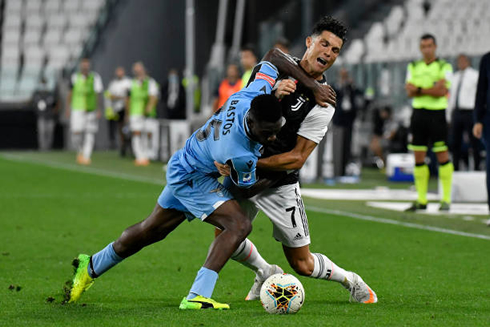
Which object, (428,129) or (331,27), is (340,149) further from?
(331,27)

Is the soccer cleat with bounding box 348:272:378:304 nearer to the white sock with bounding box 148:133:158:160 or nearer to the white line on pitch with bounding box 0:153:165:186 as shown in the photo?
the white line on pitch with bounding box 0:153:165:186

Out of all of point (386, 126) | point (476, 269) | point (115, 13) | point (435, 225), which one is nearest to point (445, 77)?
point (435, 225)

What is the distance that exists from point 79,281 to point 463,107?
12.0m

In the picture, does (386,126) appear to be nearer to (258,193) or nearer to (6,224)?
(6,224)

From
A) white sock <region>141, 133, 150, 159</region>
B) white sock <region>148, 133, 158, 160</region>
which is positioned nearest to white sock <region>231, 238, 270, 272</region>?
white sock <region>141, 133, 150, 159</region>

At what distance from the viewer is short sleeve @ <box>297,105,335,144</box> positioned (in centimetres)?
644

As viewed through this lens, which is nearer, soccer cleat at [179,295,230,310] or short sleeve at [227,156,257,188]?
short sleeve at [227,156,257,188]

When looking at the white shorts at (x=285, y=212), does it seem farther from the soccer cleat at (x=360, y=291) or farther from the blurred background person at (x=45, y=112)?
the blurred background person at (x=45, y=112)

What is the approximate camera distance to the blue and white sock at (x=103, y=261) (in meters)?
6.55

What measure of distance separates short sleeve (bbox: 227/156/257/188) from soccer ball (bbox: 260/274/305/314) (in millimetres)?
633

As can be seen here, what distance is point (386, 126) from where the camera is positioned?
21812mm

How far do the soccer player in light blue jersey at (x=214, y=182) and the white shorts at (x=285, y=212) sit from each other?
34 cm

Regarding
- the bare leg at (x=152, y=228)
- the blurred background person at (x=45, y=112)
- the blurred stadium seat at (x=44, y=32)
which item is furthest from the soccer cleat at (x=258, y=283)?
the blurred stadium seat at (x=44, y=32)

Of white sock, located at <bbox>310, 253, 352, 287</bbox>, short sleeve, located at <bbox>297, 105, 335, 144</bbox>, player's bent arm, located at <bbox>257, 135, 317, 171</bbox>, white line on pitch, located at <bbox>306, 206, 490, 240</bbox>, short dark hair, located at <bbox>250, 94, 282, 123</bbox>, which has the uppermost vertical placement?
short dark hair, located at <bbox>250, 94, 282, 123</bbox>
